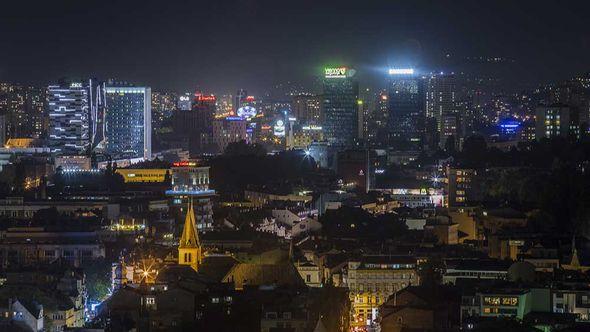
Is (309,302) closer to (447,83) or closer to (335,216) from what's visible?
(335,216)

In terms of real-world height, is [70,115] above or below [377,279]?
above

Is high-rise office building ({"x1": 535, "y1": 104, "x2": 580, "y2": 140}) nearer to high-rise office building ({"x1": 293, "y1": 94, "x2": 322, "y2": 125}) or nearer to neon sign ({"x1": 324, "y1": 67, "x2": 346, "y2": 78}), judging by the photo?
neon sign ({"x1": 324, "y1": 67, "x2": 346, "y2": 78})

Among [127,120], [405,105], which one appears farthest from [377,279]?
[405,105]

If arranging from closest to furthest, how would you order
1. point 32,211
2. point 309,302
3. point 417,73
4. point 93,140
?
point 309,302, point 32,211, point 93,140, point 417,73

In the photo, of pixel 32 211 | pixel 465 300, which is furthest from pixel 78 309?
pixel 32 211

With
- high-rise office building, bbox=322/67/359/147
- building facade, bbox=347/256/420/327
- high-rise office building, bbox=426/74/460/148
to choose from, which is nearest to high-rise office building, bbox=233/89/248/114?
Answer: high-rise office building, bbox=426/74/460/148

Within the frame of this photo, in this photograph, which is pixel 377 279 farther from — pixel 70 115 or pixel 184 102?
pixel 184 102
